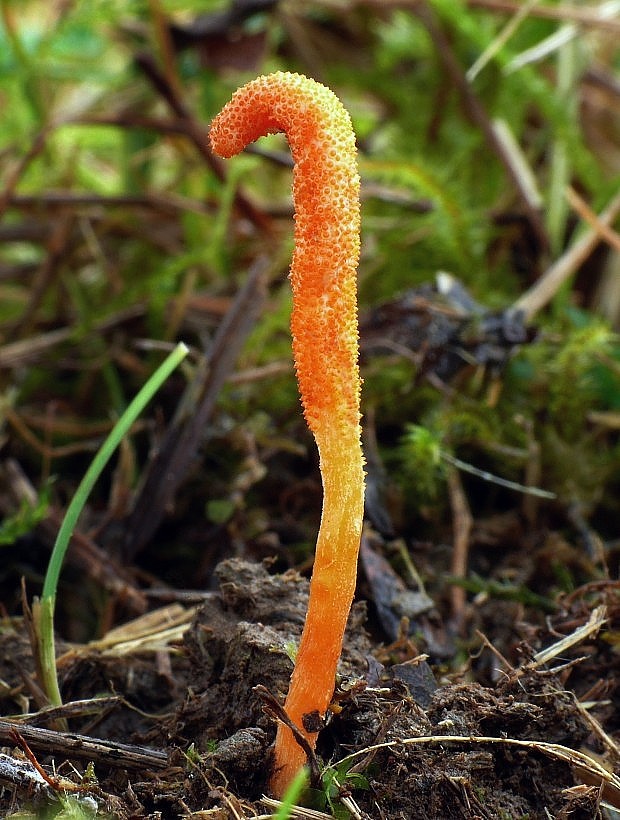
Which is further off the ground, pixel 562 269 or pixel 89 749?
pixel 562 269

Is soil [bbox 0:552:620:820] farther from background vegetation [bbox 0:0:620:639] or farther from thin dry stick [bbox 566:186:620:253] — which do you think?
thin dry stick [bbox 566:186:620:253]

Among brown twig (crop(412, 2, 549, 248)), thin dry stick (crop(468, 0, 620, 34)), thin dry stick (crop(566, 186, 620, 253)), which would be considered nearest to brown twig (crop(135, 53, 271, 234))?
brown twig (crop(412, 2, 549, 248))

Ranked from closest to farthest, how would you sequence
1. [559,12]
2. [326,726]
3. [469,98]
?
1. [326,726]
2. [559,12]
3. [469,98]

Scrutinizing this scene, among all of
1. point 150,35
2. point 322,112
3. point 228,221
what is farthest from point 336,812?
point 150,35

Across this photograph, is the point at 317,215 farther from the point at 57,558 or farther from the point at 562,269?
the point at 562,269

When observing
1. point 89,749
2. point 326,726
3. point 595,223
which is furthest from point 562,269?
point 89,749

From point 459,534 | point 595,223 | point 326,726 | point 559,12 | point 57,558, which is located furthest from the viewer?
point 559,12

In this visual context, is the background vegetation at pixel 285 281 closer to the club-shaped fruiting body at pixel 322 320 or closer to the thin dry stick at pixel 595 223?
the thin dry stick at pixel 595 223

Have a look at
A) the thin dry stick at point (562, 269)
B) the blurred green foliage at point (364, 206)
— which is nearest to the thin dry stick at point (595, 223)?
the thin dry stick at point (562, 269)

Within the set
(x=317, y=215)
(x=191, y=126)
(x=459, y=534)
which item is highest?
(x=317, y=215)
